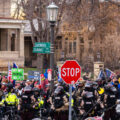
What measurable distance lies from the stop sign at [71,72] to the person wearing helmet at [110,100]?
12.4 ft

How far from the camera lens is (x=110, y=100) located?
14898 millimetres

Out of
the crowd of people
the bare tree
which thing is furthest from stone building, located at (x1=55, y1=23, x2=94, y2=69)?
the crowd of people

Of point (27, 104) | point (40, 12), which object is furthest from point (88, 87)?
point (40, 12)

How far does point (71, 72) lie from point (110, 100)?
4.11 metres

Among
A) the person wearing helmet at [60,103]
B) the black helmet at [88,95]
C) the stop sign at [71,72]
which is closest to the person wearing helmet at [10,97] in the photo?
the person wearing helmet at [60,103]

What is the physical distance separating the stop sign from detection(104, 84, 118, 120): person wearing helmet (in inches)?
149

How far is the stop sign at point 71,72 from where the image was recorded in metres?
11.2

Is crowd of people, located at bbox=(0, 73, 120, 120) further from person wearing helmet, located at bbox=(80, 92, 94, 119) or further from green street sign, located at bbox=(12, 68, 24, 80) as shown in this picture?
green street sign, located at bbox=(12, 68, 24, 80)

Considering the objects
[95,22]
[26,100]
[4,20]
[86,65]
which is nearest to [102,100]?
[26,100]

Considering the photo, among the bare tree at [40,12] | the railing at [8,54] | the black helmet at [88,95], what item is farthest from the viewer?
the railing at [8,54]

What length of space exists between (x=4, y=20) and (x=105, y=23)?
29.4ft

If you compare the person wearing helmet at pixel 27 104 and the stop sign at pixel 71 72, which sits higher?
the stop sign at pixel 71 72

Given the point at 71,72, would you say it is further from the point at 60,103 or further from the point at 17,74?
the point at 17,74

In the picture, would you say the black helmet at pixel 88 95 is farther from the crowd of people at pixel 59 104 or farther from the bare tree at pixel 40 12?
the bare tree at pixel 40 12
